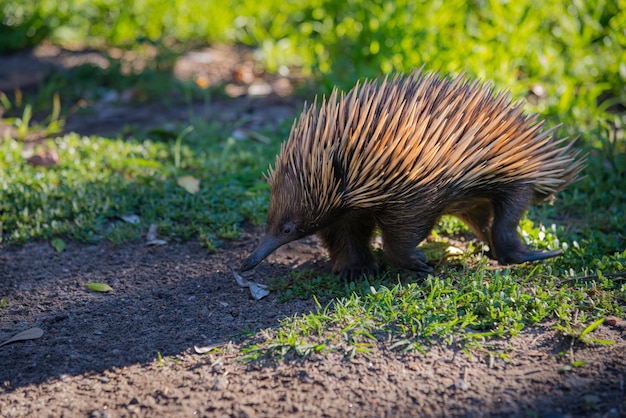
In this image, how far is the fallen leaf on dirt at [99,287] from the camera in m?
3.81

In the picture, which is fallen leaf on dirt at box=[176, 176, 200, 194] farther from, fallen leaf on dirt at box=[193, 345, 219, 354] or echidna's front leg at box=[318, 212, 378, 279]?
fallen leaf on dirt at box=[193, 345, 219, 354]

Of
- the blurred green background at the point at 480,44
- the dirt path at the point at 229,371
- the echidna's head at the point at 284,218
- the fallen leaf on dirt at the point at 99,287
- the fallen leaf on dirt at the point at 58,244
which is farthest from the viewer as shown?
the blurred green background at the point at 480,44

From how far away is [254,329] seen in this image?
3346 mm

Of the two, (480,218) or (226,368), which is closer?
(226,368)

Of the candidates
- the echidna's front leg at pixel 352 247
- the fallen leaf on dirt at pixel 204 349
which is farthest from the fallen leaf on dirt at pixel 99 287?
the echidna's front leg at pixel 352 247

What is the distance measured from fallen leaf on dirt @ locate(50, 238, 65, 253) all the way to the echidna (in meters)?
1.40

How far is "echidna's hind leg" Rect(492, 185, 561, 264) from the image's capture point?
3791 millimetres

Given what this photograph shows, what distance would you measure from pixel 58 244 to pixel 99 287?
24.0 inches

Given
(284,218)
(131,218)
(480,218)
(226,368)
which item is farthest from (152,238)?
(480,218)

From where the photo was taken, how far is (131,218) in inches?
180

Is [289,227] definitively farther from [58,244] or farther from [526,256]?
[58,244]

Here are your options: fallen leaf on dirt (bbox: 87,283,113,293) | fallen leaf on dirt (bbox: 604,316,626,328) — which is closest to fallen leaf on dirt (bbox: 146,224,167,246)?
fallen leaf on dirt (bbox: 87,283,113,293)

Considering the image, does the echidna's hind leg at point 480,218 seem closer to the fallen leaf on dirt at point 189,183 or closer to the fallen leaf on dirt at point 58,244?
the fallen leaf on dirt at point 189,183

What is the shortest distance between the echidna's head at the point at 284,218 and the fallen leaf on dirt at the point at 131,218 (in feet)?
4.37
